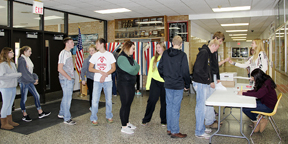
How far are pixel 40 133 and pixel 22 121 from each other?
3.69 feet

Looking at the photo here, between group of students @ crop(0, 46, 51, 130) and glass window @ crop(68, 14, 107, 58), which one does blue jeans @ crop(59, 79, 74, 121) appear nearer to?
group of students @ crop(0, 46, 51, 130)

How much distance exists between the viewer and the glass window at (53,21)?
730 centimetres

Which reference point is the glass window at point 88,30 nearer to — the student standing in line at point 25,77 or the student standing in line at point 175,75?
the student standing in line at point 25,77

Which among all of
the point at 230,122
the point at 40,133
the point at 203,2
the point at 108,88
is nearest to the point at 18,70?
the point at 40,133

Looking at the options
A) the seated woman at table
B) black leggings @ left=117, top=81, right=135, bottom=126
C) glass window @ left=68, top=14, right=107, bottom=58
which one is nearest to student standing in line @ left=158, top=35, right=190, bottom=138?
black leggings @ left=117, top=81, right=135, bottom=126

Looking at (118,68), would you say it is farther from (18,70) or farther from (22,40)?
(22,40)

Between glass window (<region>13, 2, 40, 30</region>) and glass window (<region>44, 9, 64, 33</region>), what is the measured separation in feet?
1.04

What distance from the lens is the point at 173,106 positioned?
366 cm

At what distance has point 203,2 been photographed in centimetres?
703

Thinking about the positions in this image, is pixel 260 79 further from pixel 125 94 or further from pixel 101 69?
pixel 101 69

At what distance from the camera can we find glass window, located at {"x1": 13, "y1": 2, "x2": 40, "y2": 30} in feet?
20.9

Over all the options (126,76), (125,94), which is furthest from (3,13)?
(125,94)

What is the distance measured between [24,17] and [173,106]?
17.9 ft

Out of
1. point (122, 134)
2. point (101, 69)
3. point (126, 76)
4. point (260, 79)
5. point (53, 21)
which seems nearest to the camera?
point (260, 79)
